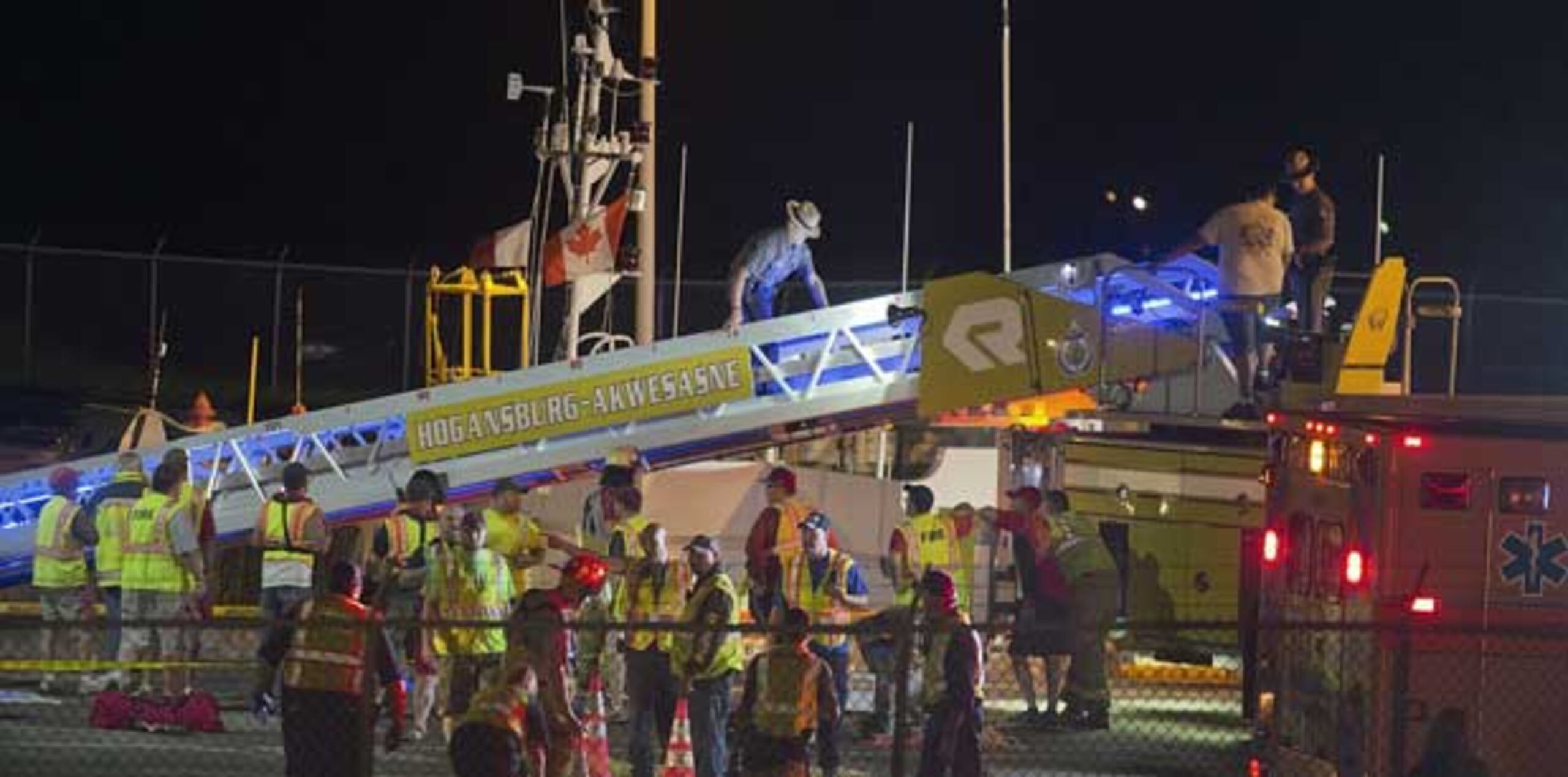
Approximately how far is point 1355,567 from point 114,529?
954cm

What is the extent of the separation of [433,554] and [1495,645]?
647 cm

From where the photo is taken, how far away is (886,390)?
16609mm

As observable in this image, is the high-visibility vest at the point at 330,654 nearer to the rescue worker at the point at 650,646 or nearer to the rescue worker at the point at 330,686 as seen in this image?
the rescue worker at the point at 330,686

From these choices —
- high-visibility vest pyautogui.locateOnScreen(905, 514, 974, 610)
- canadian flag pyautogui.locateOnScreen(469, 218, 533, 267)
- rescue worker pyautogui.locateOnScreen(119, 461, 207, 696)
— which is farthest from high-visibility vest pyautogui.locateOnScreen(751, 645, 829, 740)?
canadian flag pyautogui.locateOnScreen(469, 218, 533, 267)

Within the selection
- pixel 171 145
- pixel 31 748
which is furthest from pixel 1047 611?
pixel 171 145

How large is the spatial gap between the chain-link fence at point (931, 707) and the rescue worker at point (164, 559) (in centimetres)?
26

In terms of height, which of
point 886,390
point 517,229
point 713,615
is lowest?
point 713,615

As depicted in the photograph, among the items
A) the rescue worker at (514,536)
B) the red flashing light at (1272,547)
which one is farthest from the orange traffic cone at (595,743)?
the red flashing light at (1272,547)

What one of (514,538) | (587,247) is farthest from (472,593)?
(587,247)

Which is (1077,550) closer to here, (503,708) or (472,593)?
(472,593)

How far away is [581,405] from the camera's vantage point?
56.9ft

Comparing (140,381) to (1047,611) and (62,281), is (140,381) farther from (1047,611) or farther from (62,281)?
(1047,611)

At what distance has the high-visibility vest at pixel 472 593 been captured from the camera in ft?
47.9

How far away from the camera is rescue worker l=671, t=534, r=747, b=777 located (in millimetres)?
13617
